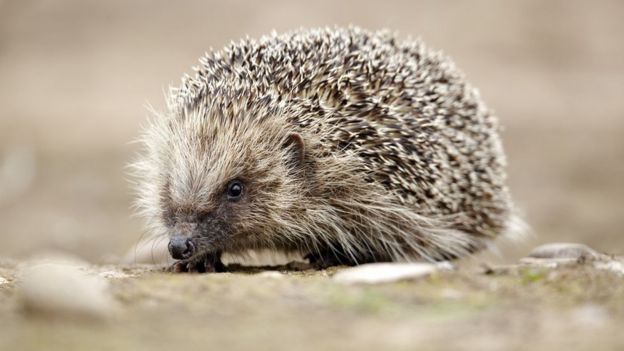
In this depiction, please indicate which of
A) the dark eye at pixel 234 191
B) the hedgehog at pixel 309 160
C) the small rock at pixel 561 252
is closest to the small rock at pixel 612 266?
the small rock at pixel 561 252

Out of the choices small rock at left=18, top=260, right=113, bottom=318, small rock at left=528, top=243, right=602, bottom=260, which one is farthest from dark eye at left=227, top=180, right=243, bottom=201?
small rock at left=528, top=243, right=602, bottom=260

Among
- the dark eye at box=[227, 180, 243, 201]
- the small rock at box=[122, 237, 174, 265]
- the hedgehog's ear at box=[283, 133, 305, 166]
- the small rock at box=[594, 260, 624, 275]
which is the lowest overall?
the small rock at box=[594, 260, 624, 275]

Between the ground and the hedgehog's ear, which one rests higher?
the hedgehog's ear

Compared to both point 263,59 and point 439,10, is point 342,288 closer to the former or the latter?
point 263,59

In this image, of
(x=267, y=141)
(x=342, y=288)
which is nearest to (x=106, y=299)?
(x=342, y=288)

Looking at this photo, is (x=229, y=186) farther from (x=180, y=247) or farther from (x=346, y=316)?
(x=346, y=316)

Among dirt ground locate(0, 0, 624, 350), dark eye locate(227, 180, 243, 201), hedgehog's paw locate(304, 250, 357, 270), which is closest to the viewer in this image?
dirt ground locate(0, 0, 624, 350)

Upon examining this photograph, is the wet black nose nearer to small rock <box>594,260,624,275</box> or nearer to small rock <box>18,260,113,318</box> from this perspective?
small rock <box>18,260,113,318</box>

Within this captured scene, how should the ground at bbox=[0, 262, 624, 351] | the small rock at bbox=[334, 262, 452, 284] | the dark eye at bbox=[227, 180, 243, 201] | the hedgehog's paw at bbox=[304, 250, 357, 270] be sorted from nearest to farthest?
the ground at bbox=[0, 262, 624, 351] → the small rock at bbox=[334, 262, 452, 284] → the dark eye at bbox=[227, 180, 243, 201] → the hedgehog's paw at bbox=[304, 250, 357, 270]
